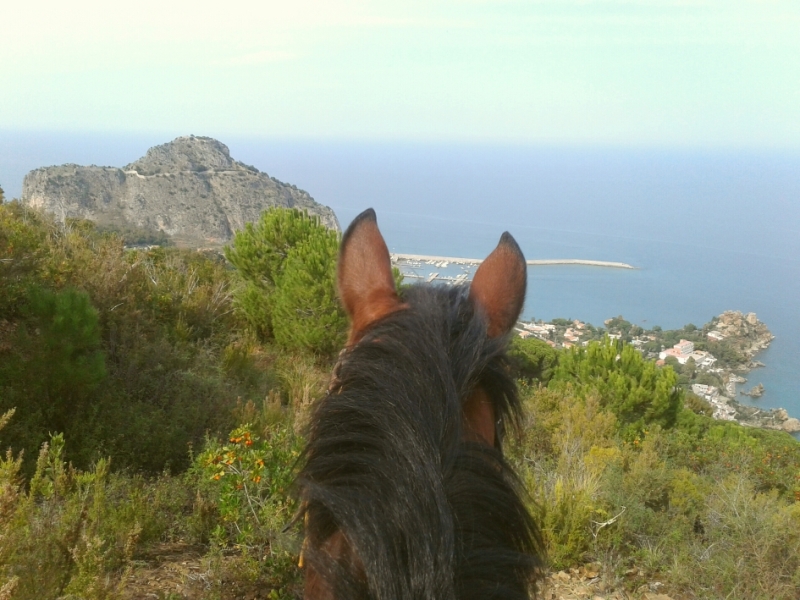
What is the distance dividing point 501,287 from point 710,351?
25.3 meters

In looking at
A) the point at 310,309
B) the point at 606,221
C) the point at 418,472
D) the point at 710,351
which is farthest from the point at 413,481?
the point at 606,221

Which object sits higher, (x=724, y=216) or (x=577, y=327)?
(x=724, y=216)

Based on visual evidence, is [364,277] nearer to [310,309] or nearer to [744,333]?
[310,309]

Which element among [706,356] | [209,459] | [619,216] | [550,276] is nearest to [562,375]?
[209,459]

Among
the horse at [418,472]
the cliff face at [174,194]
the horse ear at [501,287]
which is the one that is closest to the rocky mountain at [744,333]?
the cliff face at [174,194]

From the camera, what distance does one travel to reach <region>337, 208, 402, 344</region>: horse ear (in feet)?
4.99

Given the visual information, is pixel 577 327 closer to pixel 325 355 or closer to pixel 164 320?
pixel 325 355

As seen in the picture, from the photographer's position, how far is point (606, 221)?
62719 mm

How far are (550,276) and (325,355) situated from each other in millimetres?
30680

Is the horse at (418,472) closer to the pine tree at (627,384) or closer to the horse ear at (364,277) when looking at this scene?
the horse ear at (364,277)

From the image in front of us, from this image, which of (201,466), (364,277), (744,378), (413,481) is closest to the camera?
(413,481)

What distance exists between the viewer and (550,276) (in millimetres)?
37219

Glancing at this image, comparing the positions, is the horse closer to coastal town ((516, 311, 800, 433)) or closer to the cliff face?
coastal town ((516, 311, 800, 433))

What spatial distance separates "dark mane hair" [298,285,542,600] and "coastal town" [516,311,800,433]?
13.4m
